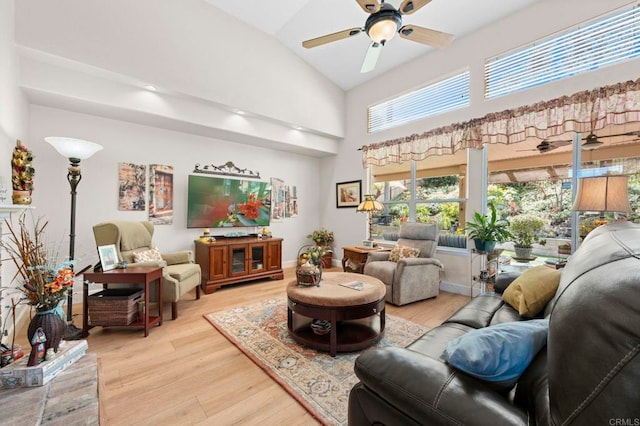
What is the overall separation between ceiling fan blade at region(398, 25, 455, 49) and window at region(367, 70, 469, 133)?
1.76 m

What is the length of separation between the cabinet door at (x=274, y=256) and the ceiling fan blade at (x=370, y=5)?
11.6ft

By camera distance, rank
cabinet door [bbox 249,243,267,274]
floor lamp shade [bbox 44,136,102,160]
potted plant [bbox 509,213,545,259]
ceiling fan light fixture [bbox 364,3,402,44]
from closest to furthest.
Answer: ceiling fan light fixture [bbox 364,3,402,44] < floor lamp shade [bbox 44,136,102,160] < potted plant [bbox 509,213,545,259] < cabinet door [bbox 249,243,267,274]

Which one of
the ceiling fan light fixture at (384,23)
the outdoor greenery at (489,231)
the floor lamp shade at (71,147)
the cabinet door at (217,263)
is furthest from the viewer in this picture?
the cabinet door at (217,263)

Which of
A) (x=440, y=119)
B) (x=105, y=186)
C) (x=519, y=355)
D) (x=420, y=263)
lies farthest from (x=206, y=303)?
(x=440, y=119)

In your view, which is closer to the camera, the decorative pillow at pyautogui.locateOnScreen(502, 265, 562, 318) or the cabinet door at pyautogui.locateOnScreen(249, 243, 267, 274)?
the decorative pillow at pyautogui.locateOnScreen(502, 265, 562, 318)

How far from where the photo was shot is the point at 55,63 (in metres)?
2.90

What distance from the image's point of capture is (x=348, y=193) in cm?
555

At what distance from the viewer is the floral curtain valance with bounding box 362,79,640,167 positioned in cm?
269

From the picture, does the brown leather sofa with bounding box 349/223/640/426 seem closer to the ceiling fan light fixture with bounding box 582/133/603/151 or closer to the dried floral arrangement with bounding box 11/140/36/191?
the ceiling fan light fixture with bounding box 582/133/603/151

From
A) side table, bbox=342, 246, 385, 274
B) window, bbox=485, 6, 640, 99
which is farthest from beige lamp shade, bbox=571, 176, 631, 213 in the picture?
side table, bbox=342, 246, 385, 274

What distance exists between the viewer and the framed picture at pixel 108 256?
→ 2.69 meters

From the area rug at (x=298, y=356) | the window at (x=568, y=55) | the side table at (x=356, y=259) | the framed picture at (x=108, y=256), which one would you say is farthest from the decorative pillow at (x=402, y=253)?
the framed picture at (x=108, y=256)

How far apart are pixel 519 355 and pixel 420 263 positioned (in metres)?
2.60

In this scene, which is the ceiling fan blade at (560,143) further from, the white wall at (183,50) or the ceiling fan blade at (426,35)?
the white wall at (183,50)
